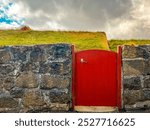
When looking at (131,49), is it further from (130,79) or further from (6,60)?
(6,60)

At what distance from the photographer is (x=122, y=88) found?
8.97 metres

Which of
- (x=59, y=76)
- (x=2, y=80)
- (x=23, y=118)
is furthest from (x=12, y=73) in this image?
(x=23, y=118)

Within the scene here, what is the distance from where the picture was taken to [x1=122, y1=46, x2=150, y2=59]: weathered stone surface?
903 centimetres

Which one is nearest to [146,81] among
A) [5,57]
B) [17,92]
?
[17,92]

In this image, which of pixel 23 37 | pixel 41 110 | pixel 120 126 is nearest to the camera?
pixel 120 126

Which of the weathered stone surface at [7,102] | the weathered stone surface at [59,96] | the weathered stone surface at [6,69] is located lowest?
the weathered stone surface at [7,102]

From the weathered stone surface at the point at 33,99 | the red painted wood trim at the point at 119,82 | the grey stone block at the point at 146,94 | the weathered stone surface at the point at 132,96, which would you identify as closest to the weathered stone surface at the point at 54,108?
the weathered stone surface at the point at 33,99

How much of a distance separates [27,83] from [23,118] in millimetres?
4128

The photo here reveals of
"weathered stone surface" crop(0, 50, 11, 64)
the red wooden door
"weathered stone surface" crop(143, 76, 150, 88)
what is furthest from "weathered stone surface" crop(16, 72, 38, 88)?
"weathered stone surface" crop(143, 76, 150, 88)

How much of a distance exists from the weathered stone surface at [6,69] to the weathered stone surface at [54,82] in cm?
75

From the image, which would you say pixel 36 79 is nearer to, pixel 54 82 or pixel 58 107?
pixel 54 82

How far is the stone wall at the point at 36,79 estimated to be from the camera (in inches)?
352

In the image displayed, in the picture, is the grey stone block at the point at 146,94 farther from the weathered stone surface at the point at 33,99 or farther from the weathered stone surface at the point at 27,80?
the weathered stone surface at the point at 27,80

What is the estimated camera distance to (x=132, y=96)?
8.88 m
